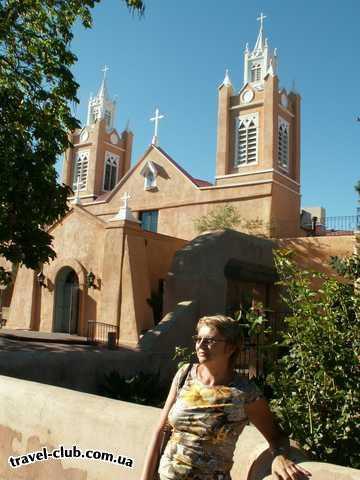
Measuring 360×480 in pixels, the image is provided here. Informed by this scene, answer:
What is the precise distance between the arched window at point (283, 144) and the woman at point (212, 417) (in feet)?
84.9

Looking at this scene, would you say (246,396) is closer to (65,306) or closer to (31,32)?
(31,32)

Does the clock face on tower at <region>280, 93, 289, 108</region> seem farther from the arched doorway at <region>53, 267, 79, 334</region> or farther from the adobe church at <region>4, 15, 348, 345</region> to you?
the arched doorway at <region>53, 267, 79, 334</region>

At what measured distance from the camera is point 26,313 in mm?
20453

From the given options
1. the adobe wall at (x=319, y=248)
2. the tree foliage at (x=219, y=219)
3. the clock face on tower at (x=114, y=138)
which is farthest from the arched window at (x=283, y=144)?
the clock face on tower at (x=114, y=138)

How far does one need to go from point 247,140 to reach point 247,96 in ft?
9.05

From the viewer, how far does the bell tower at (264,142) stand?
1015 inches

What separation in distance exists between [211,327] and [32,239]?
9.50 metres

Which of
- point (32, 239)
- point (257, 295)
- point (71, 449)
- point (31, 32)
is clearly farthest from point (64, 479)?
point (257, 295)

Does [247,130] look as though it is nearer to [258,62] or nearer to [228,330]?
[258,62]

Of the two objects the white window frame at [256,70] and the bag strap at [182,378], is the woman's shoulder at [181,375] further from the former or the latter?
the white window frame at [256,70]

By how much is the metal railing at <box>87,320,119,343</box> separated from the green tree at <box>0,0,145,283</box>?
17.2 feet

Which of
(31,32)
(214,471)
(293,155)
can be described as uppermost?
(293,155)

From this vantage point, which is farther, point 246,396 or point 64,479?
point 64,479

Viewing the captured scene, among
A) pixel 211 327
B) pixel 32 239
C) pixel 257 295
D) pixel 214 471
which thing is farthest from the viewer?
pixel 257 295
